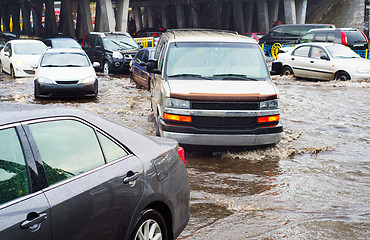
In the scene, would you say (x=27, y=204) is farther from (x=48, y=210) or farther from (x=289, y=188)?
(x=289, y=188)

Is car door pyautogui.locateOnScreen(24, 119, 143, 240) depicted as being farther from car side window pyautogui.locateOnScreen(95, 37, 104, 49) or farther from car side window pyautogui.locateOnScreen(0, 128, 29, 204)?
car side window pyautogui.locateOnScreen(95, 37, 104, 49)

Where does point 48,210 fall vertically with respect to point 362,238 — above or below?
above

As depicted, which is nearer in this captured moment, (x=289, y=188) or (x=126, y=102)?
(x=289, y=188)

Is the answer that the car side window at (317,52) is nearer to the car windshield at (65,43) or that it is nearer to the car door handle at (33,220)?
the car windshield at (65,43)

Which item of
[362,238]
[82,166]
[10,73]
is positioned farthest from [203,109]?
[10,73]

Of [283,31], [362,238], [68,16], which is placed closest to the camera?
[362,238]

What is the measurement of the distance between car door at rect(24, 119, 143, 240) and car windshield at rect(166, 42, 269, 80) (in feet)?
16.4

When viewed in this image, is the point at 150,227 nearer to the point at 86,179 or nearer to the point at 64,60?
the point at 86,179

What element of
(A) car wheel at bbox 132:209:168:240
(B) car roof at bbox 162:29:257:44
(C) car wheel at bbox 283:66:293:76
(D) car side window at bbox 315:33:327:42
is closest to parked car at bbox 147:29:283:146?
(B) car roof at bbox 162:29:257:44

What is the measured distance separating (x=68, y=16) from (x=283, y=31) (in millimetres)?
32651

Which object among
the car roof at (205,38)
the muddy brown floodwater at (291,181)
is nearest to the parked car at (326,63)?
the muddy brown floodwater at (291,181)

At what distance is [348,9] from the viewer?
149 ft

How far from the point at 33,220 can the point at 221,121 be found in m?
5.12

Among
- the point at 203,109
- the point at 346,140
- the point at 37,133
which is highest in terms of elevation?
the point at 37,133
